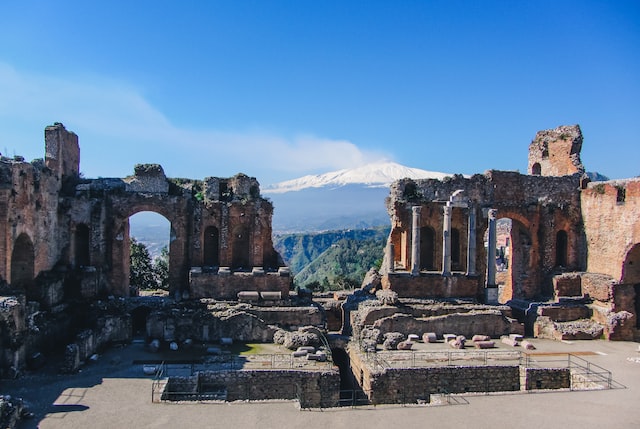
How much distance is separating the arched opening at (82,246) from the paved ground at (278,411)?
880 centimetres

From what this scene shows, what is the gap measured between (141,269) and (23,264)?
14911 mm

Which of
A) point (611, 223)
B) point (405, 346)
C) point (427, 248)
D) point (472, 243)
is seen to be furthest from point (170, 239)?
point (611, 223)

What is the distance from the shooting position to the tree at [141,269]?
3591 centimetres

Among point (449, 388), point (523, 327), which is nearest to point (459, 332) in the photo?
point (523, 327)

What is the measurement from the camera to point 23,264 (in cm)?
2194

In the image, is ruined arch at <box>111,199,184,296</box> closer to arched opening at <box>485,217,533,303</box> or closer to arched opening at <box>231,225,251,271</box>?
arched opening at <box>231,225,251,271</box>

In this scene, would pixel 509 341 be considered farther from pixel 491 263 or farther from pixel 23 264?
pixel 23 264

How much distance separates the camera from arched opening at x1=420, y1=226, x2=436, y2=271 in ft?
94.7

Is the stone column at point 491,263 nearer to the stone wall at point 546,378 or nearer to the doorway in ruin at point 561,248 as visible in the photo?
the doorway in ruin at point 561,248

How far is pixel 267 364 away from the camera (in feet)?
63.8

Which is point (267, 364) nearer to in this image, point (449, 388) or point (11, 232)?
point (449, 388)

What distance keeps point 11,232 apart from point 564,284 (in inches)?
1000

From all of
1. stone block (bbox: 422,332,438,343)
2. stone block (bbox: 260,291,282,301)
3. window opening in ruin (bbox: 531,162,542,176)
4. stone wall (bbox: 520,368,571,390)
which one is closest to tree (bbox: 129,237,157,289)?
stone block (bbox: 260,291,282,301)

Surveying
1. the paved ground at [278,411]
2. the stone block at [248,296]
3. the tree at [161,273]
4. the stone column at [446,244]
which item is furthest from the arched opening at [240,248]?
the paved ground at [278,411]
